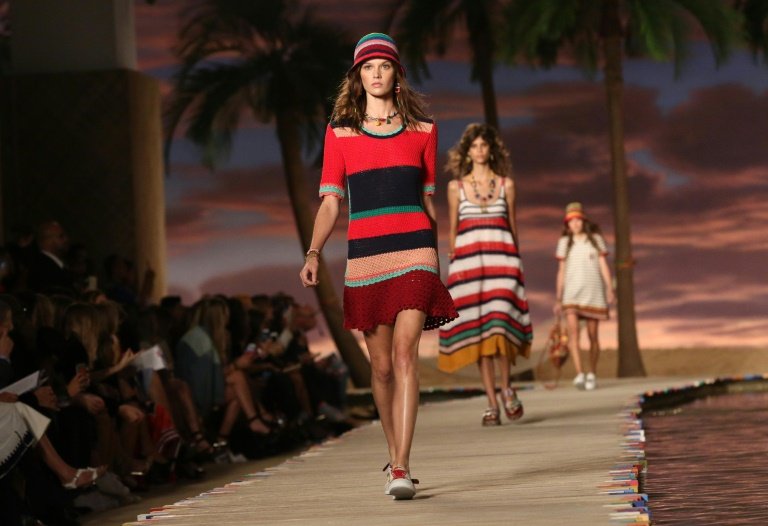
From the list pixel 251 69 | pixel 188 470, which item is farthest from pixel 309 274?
pixel 251 69

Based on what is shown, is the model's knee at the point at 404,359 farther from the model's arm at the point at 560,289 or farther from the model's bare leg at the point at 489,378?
the model's arm at the point at 560,289

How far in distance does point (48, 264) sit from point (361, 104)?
5.25 m

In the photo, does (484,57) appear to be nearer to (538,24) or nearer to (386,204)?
(538,24)

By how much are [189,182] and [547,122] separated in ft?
18.9

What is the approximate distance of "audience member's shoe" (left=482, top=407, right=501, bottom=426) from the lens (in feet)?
29.0

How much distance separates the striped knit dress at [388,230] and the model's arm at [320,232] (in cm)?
5

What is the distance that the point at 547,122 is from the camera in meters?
25.3

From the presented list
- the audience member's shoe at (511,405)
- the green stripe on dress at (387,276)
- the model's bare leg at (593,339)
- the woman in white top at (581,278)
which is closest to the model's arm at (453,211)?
the audience member's shoe at (511,405)

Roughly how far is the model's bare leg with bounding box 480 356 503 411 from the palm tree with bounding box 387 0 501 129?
12735 millimetres

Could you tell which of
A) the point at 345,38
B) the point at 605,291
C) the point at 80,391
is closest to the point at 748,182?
the point at 345,38

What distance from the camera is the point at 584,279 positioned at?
1297cm

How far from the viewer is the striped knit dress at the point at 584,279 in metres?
12.9

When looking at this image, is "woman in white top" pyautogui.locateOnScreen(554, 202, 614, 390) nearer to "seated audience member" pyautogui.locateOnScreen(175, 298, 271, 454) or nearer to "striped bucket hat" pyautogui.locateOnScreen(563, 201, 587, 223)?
"striped bucket hat" pyautogui.locateOnScreen(563, 201, 587, 223)

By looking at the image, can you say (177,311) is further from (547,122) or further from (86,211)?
(547,122)
